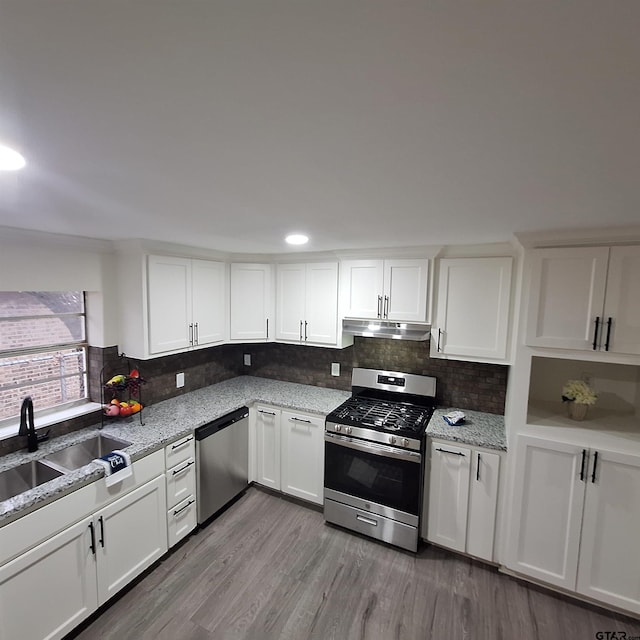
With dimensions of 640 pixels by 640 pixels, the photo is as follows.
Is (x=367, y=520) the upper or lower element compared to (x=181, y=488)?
lower

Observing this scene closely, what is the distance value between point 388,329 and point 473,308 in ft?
2.14

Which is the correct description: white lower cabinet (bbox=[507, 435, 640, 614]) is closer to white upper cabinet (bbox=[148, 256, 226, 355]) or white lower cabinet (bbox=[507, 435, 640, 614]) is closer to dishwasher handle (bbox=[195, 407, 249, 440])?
dishwasher handle (bbox=[195, 407, 249, 440])

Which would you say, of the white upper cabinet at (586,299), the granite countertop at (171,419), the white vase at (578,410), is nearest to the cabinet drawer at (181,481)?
the granite countertop at (171,419)

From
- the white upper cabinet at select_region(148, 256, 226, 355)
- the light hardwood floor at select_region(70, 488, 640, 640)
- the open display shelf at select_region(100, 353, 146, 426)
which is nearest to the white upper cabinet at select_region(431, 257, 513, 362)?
the light hardwood floor at select_region(70, 488, 640, 640)

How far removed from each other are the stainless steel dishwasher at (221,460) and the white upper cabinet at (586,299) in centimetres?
237

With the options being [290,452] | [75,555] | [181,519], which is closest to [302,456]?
[290,452]

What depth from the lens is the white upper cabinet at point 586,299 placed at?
1946 mm

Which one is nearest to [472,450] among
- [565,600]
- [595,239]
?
[565,600]

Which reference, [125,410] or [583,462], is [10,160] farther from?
[583,462]

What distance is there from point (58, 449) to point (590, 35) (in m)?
2.96

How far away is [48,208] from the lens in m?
1.58

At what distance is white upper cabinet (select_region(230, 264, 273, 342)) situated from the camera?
3.36 metres

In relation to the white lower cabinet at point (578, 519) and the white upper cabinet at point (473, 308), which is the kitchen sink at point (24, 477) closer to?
the white upper cabinet at point (473, 308)

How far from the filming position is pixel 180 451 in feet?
8.32
